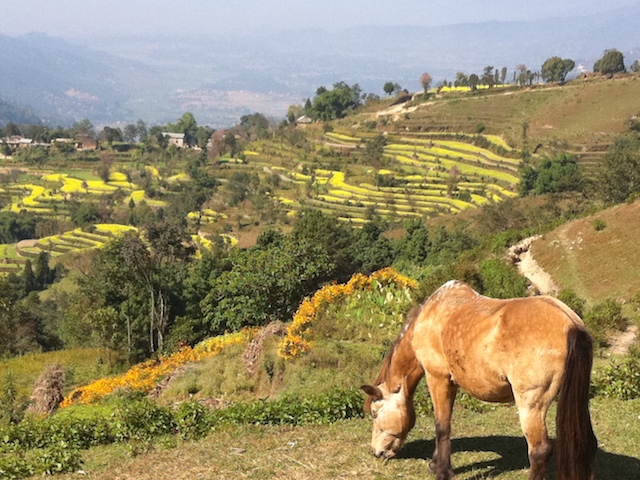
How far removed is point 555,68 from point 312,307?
86.9 meters

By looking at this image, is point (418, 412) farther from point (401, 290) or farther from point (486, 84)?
point (486, 84)

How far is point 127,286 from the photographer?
2067 centimetres

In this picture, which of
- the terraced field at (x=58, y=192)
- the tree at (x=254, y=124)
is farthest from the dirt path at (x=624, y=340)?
the tree at (x=254, y=124)

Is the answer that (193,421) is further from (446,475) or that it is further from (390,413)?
(446,475)

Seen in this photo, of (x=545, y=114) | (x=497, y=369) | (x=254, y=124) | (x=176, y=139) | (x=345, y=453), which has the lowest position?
(x=176, y=139)

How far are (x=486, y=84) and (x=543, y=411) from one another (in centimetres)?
10089

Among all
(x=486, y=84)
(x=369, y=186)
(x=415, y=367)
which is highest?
(x=486, y=84)

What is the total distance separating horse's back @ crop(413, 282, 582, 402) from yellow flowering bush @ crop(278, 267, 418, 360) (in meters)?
6.80

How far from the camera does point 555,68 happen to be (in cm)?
8888

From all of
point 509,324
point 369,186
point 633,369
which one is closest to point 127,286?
point 633,369

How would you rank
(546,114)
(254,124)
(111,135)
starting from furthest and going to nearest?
(254,124)
(111,135)
(546,114)

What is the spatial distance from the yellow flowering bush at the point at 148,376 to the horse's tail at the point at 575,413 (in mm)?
10286

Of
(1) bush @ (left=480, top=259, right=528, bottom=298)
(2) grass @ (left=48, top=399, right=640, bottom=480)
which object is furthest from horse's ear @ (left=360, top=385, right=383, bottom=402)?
(1) bush @ (left=480, top=259, right=528, bottom=298)

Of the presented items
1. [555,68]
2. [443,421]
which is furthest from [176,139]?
[443,421]
